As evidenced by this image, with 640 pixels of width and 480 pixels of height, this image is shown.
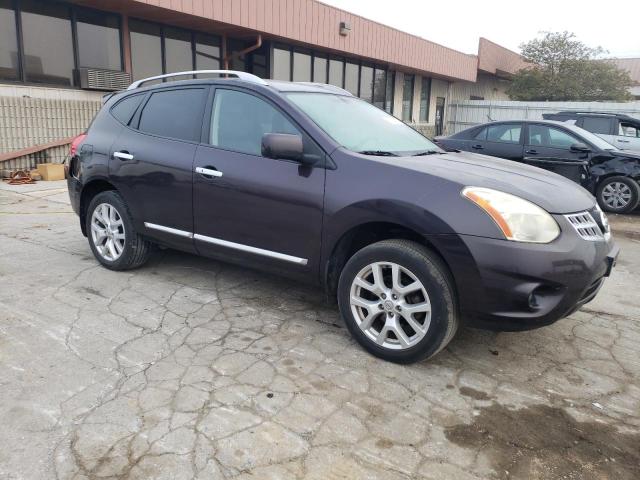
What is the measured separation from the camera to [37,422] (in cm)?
250

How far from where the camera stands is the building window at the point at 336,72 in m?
18.0

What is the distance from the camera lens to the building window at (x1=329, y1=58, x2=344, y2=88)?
18000 millimetres

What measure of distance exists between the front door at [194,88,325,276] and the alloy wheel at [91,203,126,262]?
103 cm

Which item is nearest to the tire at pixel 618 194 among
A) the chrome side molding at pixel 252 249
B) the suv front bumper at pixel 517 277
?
the suv front bumper at pixel 517 277

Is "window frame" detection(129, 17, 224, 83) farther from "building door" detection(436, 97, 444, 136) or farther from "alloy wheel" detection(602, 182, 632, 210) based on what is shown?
"building door" detection(436, 97, 444, 136)

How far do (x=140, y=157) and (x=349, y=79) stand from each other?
1574 centimetres

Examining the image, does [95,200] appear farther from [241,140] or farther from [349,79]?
[349,79]

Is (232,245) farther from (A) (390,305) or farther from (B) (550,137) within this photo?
(B) (550,137)

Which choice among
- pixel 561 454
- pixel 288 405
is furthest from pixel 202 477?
pixel 561 454

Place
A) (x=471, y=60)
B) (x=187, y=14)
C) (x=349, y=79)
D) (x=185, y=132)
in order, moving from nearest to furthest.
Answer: (x=185, y=132) → (x=187, y=14) → (x=349, y=79) → (x=471, y=60)

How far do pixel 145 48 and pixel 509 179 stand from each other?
456 inches

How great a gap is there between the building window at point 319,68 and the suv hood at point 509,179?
1453cm

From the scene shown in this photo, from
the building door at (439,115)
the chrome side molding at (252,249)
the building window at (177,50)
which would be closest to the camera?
the chrome side molding at (252,249)

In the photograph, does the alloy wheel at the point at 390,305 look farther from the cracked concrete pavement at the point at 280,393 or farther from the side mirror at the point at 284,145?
the side mirror at the point at 284,145
